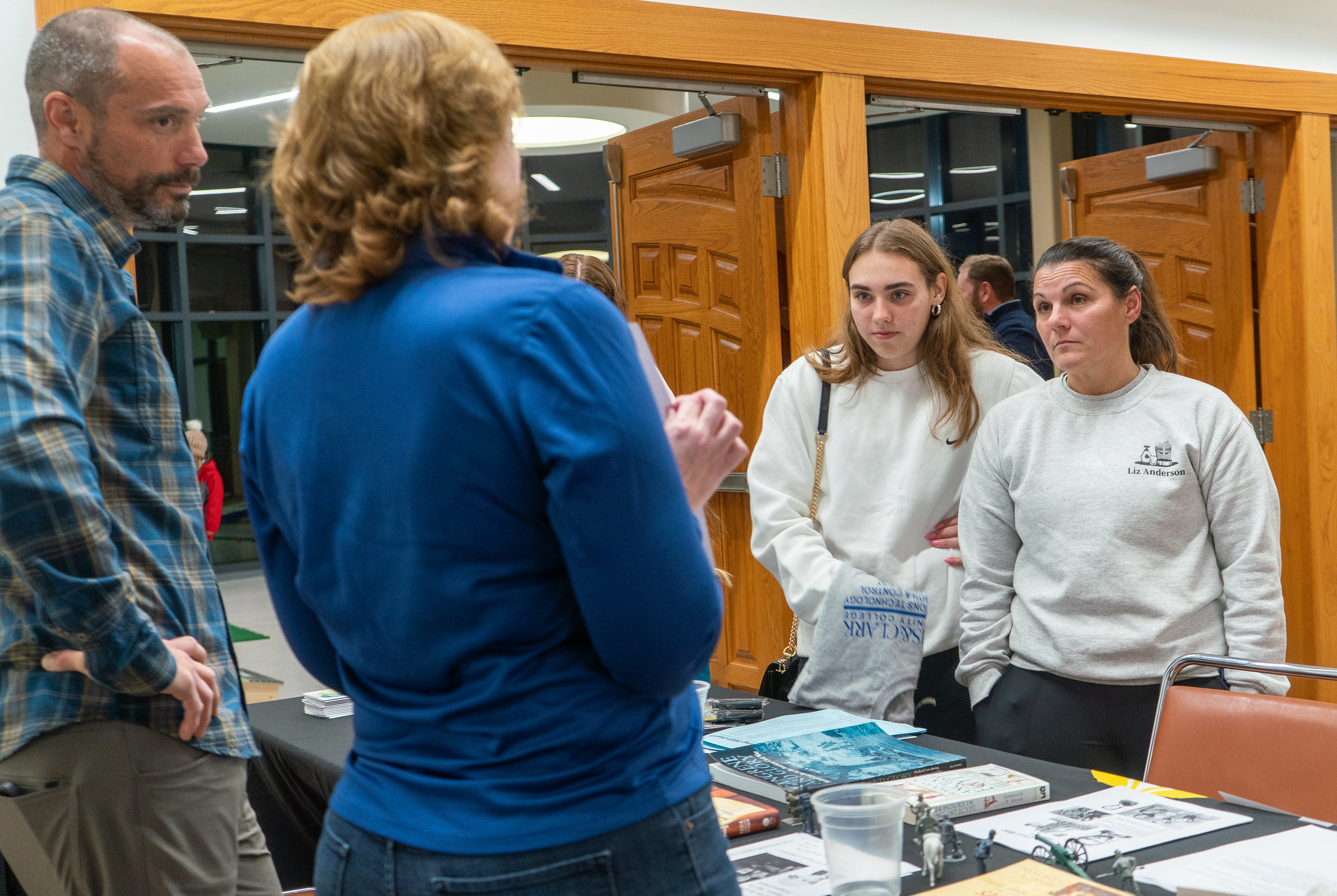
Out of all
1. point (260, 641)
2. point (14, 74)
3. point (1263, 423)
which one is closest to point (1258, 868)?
point (14, 74)

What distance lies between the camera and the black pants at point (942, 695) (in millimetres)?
2590

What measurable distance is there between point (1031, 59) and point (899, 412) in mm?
1953

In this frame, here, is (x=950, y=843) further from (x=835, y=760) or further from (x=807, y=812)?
(x=835, y=760)

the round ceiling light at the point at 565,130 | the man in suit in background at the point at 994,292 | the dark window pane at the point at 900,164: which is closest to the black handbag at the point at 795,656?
the man in suit in background at the point at 994,292

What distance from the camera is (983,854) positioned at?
138cm

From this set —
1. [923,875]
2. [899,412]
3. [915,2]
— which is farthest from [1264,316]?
[923,875]

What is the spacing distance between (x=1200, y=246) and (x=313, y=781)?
4.17 meters

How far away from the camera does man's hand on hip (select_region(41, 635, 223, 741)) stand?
4.72 feet

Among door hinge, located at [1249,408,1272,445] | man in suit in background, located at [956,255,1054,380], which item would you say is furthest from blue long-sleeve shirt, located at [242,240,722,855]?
door hinge, located at [1249,408,1272,445]

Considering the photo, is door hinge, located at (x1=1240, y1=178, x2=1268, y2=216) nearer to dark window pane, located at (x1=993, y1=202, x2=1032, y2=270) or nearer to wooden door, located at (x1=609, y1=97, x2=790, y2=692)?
wooden door, located at (x1=609, y1=97, x2=790, y2=692)

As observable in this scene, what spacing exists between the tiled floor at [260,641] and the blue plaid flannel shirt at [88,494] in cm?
360

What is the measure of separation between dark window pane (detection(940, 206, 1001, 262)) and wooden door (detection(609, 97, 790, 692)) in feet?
15.1

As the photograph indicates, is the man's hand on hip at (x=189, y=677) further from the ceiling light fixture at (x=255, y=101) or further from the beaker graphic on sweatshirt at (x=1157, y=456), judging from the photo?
the ceiling light fixture at (x=255, y=101)

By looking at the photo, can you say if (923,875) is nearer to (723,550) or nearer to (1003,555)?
(1003,555)
